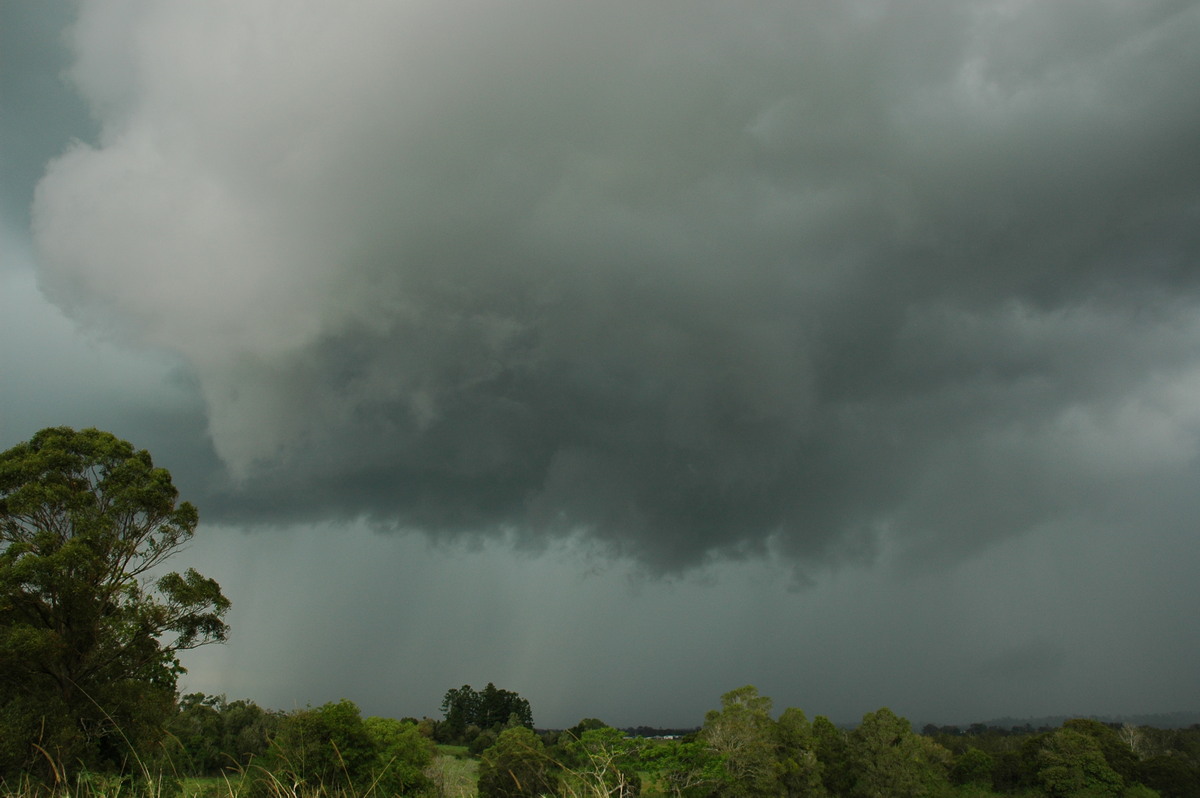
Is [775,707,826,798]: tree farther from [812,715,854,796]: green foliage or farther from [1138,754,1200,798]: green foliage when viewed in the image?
[1138,754,1200,798]: green foliage

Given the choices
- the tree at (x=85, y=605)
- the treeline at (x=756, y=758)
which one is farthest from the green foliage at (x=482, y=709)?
the tree at (x=85, y=605)

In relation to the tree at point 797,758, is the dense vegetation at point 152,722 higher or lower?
higher

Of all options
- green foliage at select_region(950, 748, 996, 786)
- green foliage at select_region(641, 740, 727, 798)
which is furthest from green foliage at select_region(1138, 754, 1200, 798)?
green foliage at select_region(641, 740, 727, 798)

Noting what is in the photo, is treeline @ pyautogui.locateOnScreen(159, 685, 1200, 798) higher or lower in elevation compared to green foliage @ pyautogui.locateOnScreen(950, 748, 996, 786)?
higher

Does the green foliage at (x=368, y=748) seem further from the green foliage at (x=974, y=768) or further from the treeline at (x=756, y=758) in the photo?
the green foliage at (x=974, y=768)

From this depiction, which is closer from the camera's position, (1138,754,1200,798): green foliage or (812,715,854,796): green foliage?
(812,715,854,796): green foliage

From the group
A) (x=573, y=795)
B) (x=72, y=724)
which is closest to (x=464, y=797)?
(x=573, y=795)

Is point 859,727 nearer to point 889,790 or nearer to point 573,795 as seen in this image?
point 889,790

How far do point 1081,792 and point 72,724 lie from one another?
380 ft

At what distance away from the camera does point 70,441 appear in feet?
118

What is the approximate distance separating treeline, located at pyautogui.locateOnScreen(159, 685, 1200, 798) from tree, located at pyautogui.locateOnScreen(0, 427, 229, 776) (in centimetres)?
1095

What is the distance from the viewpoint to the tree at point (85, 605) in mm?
29875

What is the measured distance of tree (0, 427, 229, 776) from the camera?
29.9 m

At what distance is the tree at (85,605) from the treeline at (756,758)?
10.9 meters
